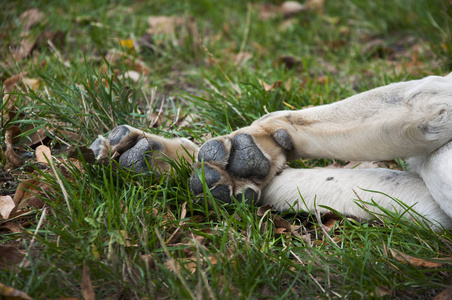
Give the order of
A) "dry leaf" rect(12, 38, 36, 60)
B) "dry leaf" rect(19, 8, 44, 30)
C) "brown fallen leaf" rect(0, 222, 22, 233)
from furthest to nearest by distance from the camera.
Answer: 1. "dry leaf" rect(19, 8, 44, 30)
2. "dry leaf" rect(12, 38, 36, 60)
3. "brown fallen leaf" rect(0, 222, 22, 233)

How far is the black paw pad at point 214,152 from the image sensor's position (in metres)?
2.49

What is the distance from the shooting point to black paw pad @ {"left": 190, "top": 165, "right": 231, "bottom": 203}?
2.48 meters

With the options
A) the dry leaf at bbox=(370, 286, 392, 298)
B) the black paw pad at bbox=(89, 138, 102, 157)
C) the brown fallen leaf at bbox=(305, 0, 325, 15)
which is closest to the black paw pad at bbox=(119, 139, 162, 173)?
the black paw pad at bbox=(89, 138, 102, 157)

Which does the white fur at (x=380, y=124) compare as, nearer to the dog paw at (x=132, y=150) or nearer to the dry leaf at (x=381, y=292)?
the dog paw at (x=132, y=150)

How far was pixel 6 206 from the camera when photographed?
2.54m

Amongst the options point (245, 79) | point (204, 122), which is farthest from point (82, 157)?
point (245, 79)

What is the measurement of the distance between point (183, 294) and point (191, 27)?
410 centimetres

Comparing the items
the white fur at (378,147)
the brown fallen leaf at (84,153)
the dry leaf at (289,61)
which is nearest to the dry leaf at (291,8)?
the dry leaf at (289,61)

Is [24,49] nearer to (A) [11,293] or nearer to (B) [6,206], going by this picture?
(B) [6,206]

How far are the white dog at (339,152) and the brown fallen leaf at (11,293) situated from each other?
92 cm

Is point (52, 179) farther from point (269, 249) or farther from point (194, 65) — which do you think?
point (194, 65)

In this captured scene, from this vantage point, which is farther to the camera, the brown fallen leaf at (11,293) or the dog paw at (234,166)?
the dog paw at (234,166)

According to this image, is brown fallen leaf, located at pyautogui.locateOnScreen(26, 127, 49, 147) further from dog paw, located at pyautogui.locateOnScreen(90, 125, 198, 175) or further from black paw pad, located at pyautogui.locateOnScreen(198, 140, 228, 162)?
black paw pad, located at pyautogui.locateOnScreen(198, 140, 228, 162)

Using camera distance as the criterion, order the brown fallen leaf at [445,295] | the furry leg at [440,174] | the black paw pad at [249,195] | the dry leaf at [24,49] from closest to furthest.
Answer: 1. the brown fallen leaf at [445,295]
2. the furry leg at [440,174]
3. the black paw pad at [249,195]
4. the dry leaf at [24,49]
